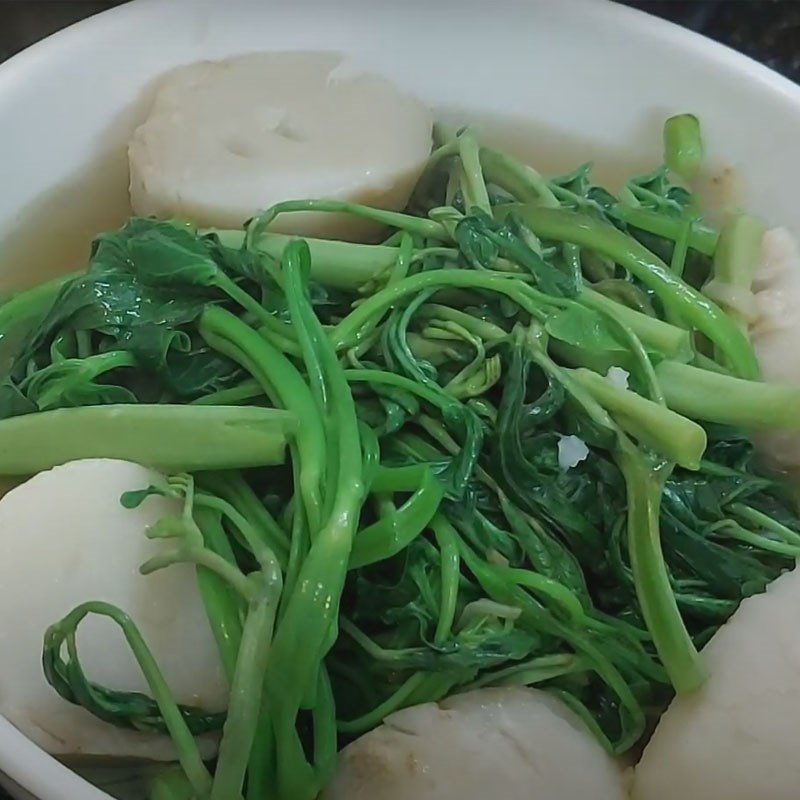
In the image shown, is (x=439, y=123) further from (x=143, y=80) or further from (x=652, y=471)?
(x=652, y=471)

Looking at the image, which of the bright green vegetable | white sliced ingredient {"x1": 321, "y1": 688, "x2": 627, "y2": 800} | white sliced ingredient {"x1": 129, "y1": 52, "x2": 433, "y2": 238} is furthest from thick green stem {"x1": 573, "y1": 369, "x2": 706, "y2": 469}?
the bright green vegetable

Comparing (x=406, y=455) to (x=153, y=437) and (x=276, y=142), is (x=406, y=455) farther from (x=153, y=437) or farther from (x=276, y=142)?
(x=276, y=142)

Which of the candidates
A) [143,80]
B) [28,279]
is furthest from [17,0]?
[28,279]

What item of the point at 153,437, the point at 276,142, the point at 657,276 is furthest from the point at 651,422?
the point at 276,142

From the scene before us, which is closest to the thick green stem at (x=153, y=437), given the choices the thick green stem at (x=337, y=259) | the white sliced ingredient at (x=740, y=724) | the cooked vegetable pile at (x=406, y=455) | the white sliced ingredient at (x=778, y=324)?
the cooked vegetable pile at (x=406, y=455)

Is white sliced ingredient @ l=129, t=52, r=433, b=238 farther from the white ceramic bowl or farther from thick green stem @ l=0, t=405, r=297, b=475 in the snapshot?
thick green stem @ l=0, t=405, r=297, b=475

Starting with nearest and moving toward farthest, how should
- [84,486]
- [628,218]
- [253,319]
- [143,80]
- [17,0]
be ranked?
1. [84,486]
2. [253,319]
3. [628,218]
4. [143,80]
5. [17,0]
